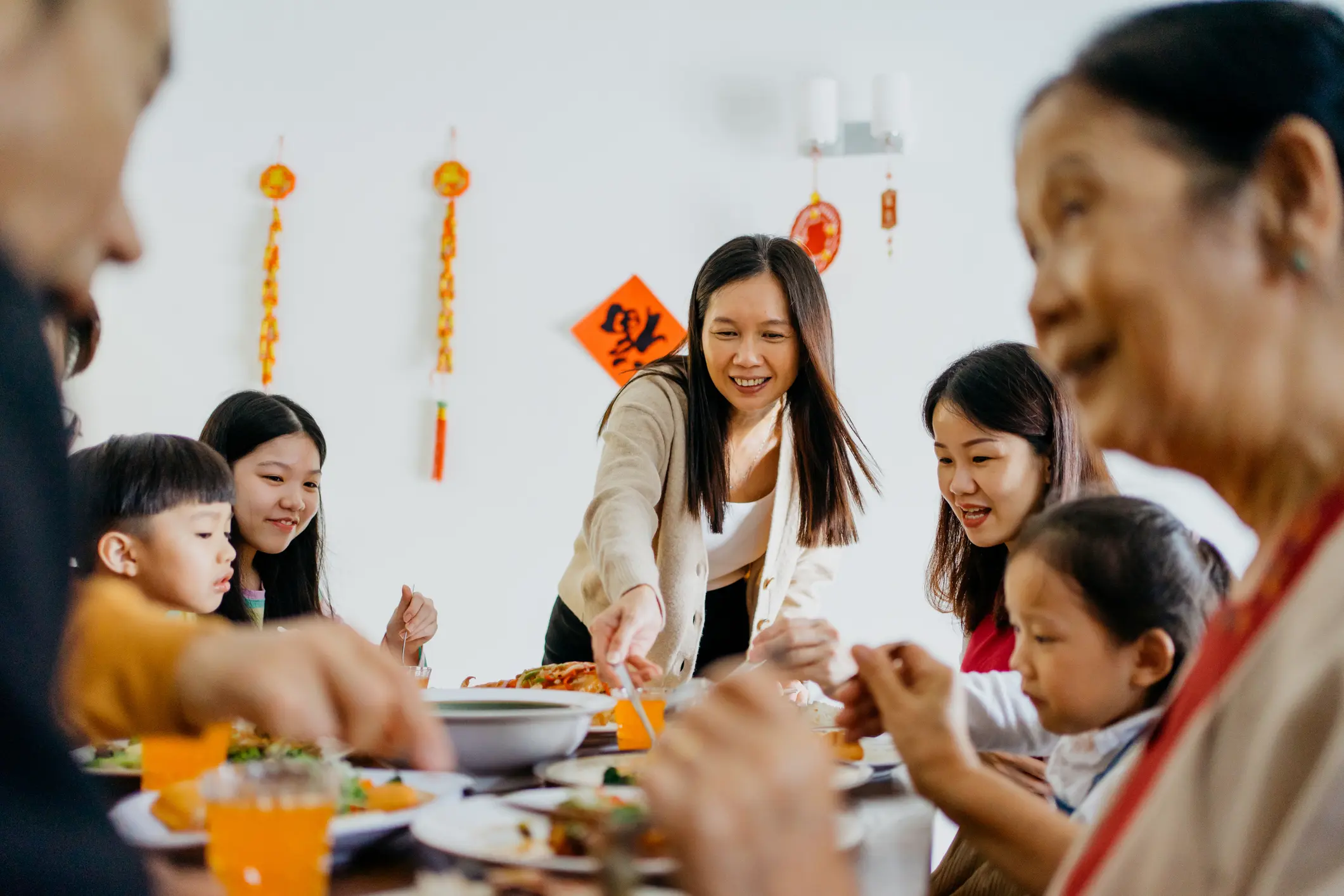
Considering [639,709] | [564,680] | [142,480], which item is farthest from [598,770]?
[142,480]

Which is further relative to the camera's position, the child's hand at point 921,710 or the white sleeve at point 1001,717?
the white sleeve at point 1001,717

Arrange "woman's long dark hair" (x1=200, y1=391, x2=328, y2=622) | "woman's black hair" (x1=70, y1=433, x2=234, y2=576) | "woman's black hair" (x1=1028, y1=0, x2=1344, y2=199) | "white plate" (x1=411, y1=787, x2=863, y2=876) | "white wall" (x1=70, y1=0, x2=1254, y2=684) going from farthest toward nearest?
"white wall" (x1=70, y1=0, x2=1254, y2=684) < "woman's long dark hair" (x1=200, y1=391, x2=328, y2=622) < "woman's black hair" (x1=70, y1=433, x2=234, y2=576) < "white plate" (x1=411, y1=787, x2=863, y2=876) < "woman's black hair" (x1=1028, y1=0, x2=1344, y2=199)

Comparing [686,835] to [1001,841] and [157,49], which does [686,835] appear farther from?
[1001,841]

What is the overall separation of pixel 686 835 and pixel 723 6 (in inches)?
139

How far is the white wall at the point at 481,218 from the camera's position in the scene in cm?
354

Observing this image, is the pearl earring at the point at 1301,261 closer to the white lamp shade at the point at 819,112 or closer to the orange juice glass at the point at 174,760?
the orange juice glass at the point at 174,760

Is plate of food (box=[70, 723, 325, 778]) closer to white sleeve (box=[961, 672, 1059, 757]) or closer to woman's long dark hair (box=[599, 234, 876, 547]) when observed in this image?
white sleeve (box=[961, 672, 1059, 757])

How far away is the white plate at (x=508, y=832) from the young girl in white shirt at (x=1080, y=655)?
23cm

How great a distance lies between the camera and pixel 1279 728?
46 centimetres

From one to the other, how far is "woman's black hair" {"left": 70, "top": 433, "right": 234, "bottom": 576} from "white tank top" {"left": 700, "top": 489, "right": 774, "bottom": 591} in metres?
1.02

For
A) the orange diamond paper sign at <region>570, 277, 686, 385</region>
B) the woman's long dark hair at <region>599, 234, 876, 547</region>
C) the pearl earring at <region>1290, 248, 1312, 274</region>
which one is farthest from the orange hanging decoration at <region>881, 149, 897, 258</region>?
the pearl earring at <region>1290, 248, 1312, 274</region>

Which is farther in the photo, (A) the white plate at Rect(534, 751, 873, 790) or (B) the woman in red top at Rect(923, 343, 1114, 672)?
(B) the woman in red top at Rect(923, 343, 1114, 672)

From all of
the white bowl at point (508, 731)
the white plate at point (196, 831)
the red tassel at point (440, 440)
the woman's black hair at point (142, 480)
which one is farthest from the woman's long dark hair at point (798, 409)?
the white plate at point (196, 831)

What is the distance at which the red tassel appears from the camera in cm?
357
